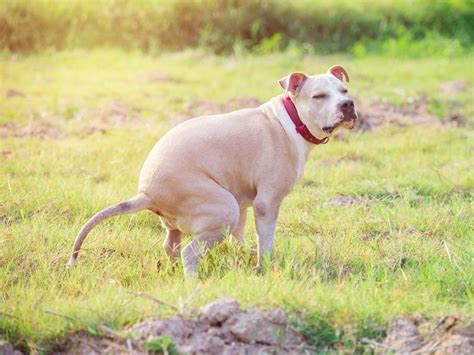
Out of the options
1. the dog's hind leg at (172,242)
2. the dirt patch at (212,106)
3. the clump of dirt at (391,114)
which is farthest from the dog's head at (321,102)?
the dirt patch at (212,106)

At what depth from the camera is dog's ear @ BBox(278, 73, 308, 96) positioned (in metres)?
5.52

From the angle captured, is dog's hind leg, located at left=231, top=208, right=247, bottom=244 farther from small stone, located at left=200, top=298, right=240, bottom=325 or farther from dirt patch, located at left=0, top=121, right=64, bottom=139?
dirt patch, located at left=0, top=121, right=64, bottom=139

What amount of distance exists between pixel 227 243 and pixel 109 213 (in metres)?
0.88

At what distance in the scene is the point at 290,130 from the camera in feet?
18.0

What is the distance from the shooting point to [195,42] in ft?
50.3

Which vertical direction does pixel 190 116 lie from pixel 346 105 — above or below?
below

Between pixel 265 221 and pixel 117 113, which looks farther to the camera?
pixel 117 113

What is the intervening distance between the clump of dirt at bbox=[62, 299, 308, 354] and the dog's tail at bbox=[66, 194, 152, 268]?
917 millimetres

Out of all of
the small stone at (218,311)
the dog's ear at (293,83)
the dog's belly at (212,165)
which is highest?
the dog's ear at (293,83)

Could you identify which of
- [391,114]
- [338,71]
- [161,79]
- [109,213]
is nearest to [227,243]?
[109,213]

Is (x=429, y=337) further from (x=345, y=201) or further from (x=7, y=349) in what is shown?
(x=345, y=201)

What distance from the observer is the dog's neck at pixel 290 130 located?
215 inches

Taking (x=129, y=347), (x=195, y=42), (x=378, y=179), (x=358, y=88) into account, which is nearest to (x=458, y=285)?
(x=129, y=347)

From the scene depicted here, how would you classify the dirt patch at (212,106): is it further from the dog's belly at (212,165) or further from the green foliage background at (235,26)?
the green foliage background at (235,26)
